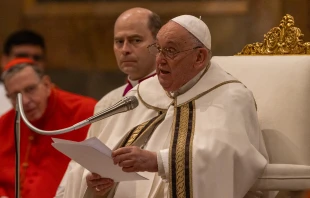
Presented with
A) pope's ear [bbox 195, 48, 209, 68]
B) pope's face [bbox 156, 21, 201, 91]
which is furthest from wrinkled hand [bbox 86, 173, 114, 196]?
pope's ear [bbox 195, 48, 209, 68]

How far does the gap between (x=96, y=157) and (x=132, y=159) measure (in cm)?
18

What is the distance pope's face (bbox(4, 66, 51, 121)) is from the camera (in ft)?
18.1

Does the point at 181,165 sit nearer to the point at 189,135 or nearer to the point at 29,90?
the point at 189,135

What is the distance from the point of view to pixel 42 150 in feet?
18.9

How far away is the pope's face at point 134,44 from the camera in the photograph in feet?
15.9

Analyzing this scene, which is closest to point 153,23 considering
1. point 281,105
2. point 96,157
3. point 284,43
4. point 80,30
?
point 284,43

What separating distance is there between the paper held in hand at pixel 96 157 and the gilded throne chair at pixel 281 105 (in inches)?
23.9

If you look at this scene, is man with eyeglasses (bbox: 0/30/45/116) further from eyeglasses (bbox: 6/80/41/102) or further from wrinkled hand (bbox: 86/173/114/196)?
wrinkled hand (bbox: 86/173/114/196)

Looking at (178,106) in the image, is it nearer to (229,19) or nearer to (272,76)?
(272,76)

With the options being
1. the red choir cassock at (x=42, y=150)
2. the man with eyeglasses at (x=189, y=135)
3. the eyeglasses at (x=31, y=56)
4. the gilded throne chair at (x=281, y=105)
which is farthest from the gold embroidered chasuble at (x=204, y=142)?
the eyeglasses at (x=31, y=56)

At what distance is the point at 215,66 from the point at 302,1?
2.30 meters

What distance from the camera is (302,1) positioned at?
6.20 meters

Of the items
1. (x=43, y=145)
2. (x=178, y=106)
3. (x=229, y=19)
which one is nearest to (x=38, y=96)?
(x=43, y=145)

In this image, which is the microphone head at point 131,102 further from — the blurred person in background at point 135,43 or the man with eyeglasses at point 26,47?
the man with eyeglasses at point 26,47
